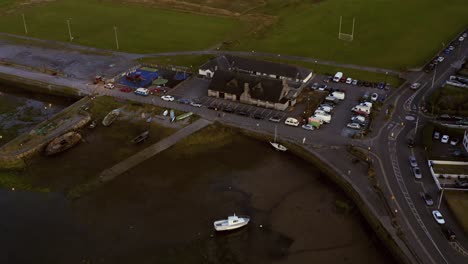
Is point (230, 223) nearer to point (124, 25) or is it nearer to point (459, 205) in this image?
point (459, 205)

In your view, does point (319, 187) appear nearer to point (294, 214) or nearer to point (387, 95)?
point (294, 214)

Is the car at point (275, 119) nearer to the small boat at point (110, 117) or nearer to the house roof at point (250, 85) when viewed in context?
the house roof at point (250, 85)

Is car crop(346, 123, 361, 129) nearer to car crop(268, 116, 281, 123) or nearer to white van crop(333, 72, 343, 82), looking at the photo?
car crop(268, 116, 281, 123)

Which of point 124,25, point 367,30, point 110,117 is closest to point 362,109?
point 110,117

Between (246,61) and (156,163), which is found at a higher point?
(246,61)

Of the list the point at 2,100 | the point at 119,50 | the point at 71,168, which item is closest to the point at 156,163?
the point at 71,168

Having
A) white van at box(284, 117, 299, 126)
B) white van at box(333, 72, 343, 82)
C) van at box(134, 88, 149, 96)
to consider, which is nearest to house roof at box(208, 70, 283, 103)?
white van at box(284, 117, 299, 126)
